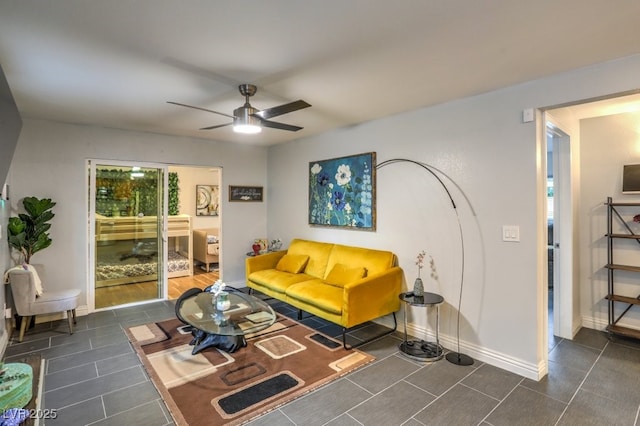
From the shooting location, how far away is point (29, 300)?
11.3 ft

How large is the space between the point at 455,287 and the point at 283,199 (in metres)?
3.28

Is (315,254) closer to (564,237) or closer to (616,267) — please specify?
(564,237)

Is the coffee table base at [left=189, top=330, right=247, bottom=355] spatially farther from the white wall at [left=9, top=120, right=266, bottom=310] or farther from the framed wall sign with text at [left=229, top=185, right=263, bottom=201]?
the framed wall sign with text at [left=229, top=185, right=263, bottom=201]

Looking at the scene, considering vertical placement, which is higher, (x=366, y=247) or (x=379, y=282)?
(x=366, y=247)

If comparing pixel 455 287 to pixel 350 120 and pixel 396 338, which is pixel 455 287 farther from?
pixel 350 120

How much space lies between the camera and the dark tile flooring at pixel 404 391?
2.23m

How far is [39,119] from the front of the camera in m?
4.00

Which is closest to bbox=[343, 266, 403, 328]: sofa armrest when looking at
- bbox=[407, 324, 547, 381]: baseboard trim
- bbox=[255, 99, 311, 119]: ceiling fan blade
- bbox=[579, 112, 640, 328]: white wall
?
bbox=[407, 324, 547, 381]: baseboard trim

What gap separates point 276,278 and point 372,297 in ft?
4.93

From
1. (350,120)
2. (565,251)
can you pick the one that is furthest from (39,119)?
(565,251)

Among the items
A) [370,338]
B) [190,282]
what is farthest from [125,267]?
[370,338]

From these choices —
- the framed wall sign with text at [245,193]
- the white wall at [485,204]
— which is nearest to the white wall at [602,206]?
the white wall at [485,204]

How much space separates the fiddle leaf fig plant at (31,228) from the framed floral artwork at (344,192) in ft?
11.1

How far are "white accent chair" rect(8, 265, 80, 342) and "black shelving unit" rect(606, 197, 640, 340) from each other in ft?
19.6
